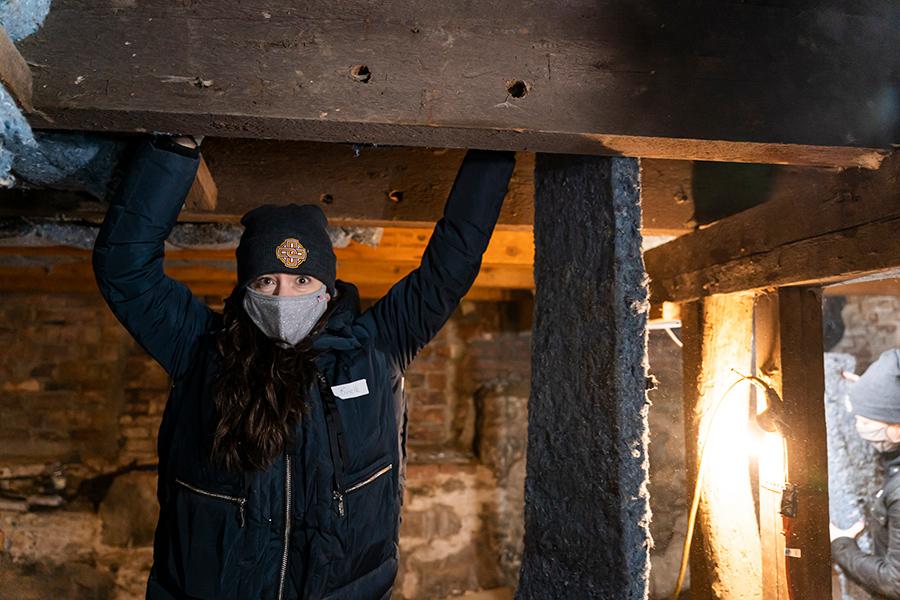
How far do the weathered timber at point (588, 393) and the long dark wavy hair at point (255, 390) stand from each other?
1.48 ft

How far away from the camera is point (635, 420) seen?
3.30ft

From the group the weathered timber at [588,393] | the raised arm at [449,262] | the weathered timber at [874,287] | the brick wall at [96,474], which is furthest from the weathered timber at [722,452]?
→ the brick wall at [96,474]

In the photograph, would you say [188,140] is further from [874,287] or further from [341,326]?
[874,287]

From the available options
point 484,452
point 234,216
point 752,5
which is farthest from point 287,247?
point 484,452

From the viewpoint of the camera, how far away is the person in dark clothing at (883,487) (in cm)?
223

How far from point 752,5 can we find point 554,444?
2.71 feet

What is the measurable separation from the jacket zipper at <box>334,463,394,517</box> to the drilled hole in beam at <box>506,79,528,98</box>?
72 cm

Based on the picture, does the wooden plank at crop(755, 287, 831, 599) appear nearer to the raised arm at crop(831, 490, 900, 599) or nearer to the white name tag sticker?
the white name tag sticker

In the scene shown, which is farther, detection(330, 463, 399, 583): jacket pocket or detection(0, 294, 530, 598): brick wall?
detection(0, 294, 530, 598): brick wall

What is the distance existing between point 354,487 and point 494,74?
2.46 ft

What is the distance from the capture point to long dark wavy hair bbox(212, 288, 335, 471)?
3.49 ft

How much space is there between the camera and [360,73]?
91 cm

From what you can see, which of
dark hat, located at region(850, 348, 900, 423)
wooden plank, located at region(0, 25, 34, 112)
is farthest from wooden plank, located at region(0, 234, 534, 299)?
dark hat, located at region(850, 348, 900, 423)

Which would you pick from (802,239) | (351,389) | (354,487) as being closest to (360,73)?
(351,389)
